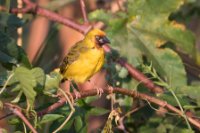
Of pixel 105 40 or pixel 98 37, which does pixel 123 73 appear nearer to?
pixel 105 40

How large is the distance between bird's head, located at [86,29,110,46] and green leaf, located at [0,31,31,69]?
4.00 feet

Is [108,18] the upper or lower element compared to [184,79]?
upper

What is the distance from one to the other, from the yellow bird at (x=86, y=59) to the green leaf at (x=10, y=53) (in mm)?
1213

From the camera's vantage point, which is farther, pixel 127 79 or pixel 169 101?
pixel 127 79

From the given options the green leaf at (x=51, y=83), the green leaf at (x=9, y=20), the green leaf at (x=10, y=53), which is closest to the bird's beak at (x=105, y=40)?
the green leaf at (x=9, y=20)

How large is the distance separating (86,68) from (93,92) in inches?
59.7

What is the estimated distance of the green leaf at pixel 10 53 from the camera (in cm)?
229

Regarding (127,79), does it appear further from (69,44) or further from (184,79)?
(69,44)

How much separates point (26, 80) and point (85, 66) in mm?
1824

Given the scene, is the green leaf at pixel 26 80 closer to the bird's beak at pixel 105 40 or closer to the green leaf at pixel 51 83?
the green leaf at pixel 51 83

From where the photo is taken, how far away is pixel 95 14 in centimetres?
367

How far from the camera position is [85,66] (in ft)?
12.0

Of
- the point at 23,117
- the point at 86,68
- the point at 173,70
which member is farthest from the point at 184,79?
the point at 23,117

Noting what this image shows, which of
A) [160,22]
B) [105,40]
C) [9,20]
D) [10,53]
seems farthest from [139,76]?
[10,53]
